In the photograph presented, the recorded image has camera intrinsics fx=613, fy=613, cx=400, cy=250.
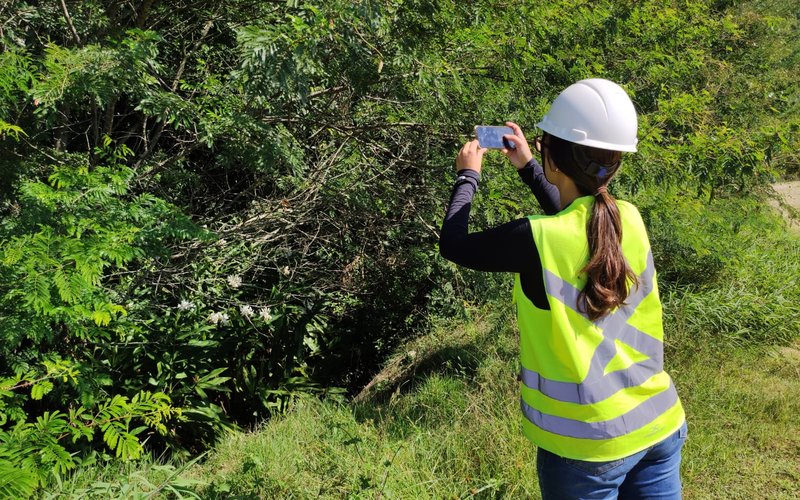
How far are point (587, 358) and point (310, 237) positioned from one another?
4.00 metres

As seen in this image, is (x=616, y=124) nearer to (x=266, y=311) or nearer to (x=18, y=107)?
(x=18, y=107)

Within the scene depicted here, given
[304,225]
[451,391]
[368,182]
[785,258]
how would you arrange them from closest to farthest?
1. [451,391]
2. [368,182]
3. [304,225]
4. [785,258]

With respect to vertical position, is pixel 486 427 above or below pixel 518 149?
below

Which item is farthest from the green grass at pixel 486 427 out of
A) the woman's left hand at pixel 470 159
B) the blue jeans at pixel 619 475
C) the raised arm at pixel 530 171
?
the woman's left hand at pixel 470 159

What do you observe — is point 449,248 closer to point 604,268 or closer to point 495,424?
point 604,268

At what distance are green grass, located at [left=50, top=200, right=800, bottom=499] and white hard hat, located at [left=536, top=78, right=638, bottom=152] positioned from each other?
1926 millimetres

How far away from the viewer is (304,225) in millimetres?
5527

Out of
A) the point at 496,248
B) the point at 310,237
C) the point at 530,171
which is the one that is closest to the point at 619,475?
the point at 496,248

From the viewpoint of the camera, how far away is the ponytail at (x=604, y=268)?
1.60 metres

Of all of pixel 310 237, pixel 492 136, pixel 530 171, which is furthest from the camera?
pixel 310 237

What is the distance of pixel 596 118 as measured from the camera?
1708 mm

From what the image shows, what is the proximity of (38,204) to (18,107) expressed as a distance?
2.19ft

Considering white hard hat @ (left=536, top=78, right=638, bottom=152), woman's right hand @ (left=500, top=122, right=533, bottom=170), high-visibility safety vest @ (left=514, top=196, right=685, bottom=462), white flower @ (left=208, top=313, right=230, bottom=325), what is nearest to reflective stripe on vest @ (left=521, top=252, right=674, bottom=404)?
high-visibility safety vest @ (left=514, top=196, right=685, bottom=462)

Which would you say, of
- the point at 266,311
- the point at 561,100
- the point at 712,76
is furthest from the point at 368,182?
the point at 712,76
